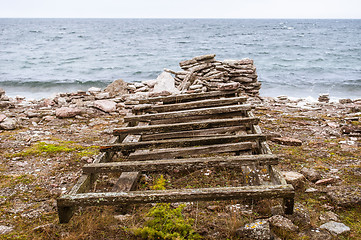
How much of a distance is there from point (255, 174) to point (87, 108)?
19.4 ft

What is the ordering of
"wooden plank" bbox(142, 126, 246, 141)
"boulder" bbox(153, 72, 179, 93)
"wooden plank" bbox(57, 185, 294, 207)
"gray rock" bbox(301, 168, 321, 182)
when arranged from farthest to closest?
"boulder" bbox(153, 72, 179, 93)
"wooden plank" bbox(142, 126, 246, 141)
"gray rock" bbox(301, 168, 321, 182)
"wooden plank" bbox(57, 185, 294, 207)

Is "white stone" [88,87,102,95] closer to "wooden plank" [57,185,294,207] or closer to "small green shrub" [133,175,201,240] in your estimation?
"wooden plank" [57,185,294,207]

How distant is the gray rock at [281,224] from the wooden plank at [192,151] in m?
1.41

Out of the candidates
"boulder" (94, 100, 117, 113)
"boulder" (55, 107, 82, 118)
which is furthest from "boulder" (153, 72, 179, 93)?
"boulder" (55, 107, 82, 118)

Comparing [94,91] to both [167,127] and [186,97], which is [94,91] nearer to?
[186,97]

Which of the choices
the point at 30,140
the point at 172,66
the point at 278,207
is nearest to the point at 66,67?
the point at 172,66

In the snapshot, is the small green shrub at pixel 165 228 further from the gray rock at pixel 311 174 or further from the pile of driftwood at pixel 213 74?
the pile of driftwood at pixel 213 74

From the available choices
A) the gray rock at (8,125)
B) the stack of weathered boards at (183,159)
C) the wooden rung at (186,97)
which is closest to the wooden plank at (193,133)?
the stack of weathered boards at (183,159)

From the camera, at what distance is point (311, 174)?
3482mm

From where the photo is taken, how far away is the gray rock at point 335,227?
91.4 inches

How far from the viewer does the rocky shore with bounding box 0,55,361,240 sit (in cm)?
234

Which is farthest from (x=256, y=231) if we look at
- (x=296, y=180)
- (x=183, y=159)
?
(x=296, y=180)

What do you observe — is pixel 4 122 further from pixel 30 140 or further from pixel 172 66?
pixel 172 66

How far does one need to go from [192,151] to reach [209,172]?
37cm
